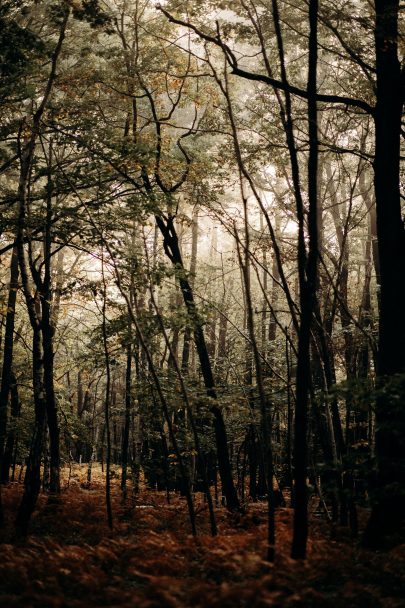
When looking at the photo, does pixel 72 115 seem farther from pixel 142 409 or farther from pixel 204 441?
pixel 204 441

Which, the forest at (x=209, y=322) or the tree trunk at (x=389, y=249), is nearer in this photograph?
the forest at (x=209, y=322)

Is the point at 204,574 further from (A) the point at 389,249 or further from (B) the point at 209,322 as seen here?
(A) the point at 389,249

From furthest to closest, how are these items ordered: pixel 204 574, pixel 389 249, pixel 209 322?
1. pixel 209 322
2. pixel 389 249
3. pixel 204 574

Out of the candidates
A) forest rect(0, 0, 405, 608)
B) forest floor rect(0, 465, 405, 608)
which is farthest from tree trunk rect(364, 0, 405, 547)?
forest floor rect(0, 465, 405, 608)

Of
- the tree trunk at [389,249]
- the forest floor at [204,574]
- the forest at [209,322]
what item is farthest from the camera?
the tree trunk at [389,249]

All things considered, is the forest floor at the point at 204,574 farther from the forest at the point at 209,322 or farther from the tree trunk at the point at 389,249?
the tree trunk at the point at 389,249

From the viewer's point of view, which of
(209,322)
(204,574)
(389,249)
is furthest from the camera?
(209,322)

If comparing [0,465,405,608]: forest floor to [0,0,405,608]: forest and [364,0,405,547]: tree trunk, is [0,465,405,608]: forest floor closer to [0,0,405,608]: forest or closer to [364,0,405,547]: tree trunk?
[0,0,405,608]: forest

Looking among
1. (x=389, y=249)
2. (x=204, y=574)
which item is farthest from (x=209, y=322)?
(x=204, y=574)

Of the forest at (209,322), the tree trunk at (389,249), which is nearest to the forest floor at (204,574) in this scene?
the forest at (209,322)

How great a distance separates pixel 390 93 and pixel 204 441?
9912 mm

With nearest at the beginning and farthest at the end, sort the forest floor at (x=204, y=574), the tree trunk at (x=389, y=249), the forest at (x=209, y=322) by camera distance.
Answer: the forest floor at (x=204, y=574) → the forest at (x=209, y=322) → the tree trunk at (x=389, y=249)

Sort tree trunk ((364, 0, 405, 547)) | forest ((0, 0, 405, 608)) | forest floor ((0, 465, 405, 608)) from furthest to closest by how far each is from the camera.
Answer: tree trunk ((364, 0, 405, 547)), forest ((0, 0, 405, 608)), forest floor ((0, 465, 405, 608))

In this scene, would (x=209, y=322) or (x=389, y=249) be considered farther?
(x=209, y=322)
